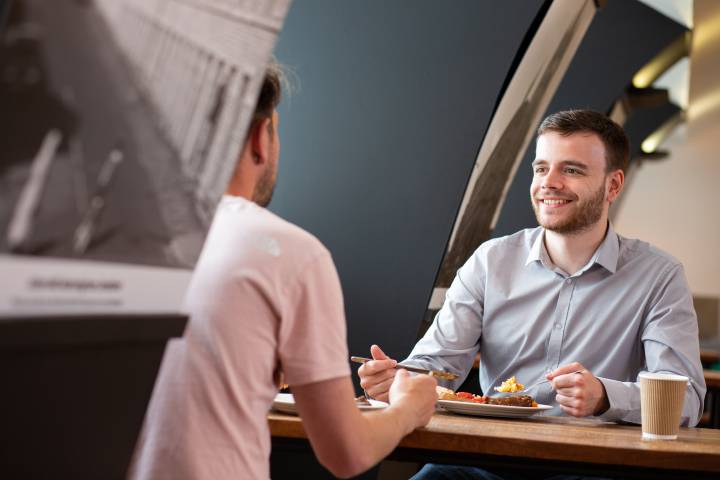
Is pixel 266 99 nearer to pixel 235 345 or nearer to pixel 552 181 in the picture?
pixel 235 345

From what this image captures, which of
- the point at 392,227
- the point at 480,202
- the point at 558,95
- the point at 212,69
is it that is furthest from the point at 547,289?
the point at 558,95

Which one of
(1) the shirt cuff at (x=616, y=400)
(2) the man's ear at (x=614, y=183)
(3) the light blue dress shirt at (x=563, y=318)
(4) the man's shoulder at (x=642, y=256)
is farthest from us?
(2) the man's ear at (x=614, y=183)

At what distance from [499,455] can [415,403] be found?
0.22 meters

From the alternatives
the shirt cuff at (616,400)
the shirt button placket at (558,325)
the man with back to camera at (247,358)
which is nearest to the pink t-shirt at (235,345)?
the man with back to camera at (247,358)

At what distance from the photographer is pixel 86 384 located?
101cm

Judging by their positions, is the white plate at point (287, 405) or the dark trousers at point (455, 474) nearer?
the white plate at point (287, 405)

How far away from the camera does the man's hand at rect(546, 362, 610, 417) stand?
2352 mm

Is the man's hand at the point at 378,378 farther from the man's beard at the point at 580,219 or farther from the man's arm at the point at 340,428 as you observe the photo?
the man's beard at the point at 580,219

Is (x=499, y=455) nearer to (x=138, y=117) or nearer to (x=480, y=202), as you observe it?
(x=138, y=117)

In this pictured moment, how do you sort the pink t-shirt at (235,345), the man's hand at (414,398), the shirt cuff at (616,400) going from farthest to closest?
the shirt cuff at (616,400)
the man's hand at (414,398)
the pink t-shirt at (235,345)

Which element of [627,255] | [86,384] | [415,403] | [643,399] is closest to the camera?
[86,384]

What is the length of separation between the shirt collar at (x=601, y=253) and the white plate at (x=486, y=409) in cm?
71

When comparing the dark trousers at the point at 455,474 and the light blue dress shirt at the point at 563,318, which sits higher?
the light blue dress shirt at the point at 563,318

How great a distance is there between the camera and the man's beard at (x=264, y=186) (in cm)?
162
